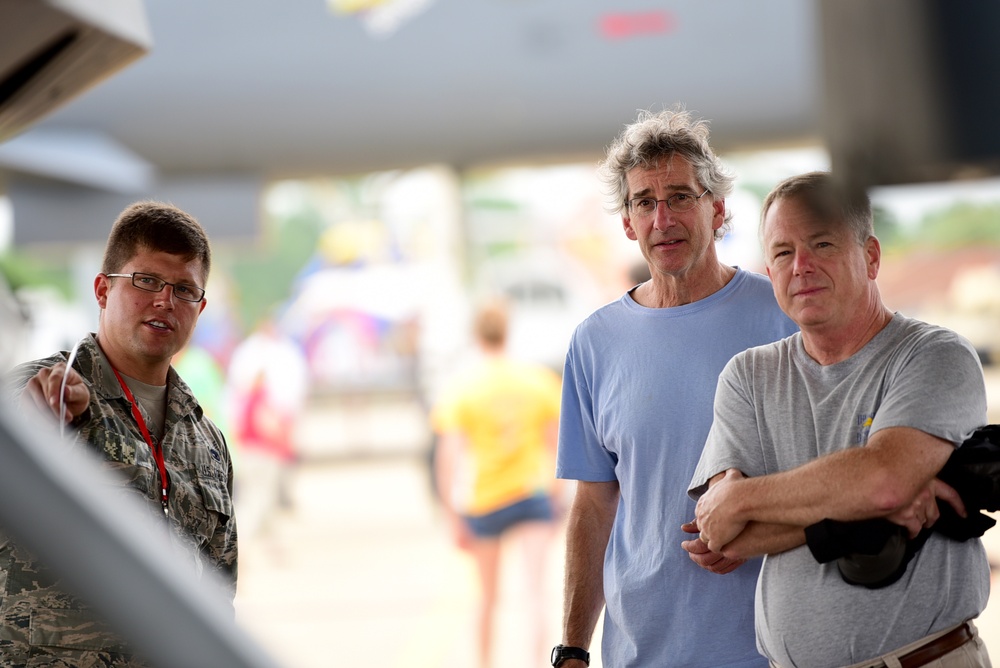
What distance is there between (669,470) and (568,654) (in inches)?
18.2

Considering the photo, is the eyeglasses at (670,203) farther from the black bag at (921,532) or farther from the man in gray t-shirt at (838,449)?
the black bag at (921,532)

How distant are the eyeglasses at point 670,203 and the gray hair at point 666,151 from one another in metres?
0.05

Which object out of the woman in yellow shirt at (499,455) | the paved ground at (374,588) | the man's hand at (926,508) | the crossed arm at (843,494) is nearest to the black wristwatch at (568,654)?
the crossed arm at (843,494)

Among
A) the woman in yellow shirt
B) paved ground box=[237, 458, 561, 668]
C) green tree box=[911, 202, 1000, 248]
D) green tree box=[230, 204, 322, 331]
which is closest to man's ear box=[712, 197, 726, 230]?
the woman in yellow shirt

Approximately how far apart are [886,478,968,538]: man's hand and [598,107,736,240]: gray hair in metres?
0.82

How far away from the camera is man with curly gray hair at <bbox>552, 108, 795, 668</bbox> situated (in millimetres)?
2002

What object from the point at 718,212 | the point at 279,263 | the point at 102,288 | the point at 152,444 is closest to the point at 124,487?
the point at 152,444

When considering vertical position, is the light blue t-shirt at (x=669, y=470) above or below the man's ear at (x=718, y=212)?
below

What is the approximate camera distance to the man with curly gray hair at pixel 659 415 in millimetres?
2002

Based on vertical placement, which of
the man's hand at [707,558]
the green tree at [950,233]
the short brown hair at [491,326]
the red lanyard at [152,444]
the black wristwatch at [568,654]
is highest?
the green tree at [950,233]

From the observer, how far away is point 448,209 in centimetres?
860

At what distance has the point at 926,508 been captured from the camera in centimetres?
153

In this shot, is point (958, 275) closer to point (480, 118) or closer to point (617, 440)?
point (480, 118)

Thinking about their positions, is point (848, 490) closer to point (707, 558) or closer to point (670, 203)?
point (707, 558)
